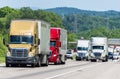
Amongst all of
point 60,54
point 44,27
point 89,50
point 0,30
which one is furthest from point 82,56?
point 0,30

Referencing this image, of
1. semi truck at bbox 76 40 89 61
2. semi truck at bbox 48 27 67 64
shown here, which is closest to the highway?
semi truck at bbox 48 27 67 64

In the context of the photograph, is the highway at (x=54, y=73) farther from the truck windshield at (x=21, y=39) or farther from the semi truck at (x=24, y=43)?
the truck windshield at (x=21, y=39)

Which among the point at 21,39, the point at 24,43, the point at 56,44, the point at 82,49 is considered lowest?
the point at 82,49

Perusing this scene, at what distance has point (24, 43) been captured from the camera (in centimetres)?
4750

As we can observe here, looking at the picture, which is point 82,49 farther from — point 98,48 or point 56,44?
point 56,44

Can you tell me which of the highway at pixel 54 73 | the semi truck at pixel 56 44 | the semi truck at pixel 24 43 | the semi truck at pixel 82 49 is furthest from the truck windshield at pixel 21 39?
the semi truck at pixel 82 49

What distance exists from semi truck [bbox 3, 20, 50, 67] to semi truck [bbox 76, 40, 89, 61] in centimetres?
4351

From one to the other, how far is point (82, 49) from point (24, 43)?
46.0 meters

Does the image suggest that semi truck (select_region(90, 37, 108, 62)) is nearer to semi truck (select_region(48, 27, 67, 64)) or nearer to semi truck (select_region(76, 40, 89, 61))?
semi truck (select_region(76, 40, 89, 61))

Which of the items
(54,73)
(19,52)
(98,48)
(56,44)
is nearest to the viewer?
(54,73)

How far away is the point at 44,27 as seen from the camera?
51.1 metres

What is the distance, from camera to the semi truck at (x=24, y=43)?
4712 centimetres

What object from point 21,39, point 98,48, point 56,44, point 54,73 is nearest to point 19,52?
point 21,39

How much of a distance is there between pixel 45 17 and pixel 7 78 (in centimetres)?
14744
